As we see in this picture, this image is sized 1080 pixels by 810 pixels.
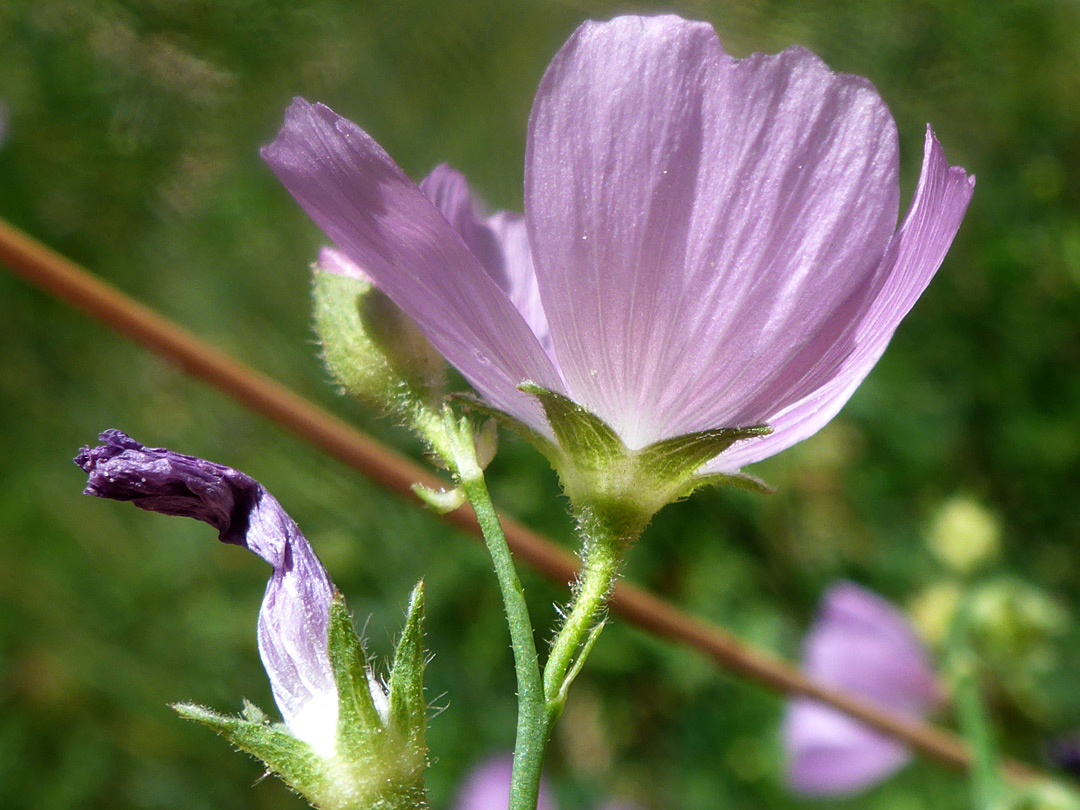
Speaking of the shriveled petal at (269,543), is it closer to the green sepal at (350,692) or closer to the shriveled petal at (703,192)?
the green sepal at (350,692)

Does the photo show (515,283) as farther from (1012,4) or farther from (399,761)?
(1012,4)

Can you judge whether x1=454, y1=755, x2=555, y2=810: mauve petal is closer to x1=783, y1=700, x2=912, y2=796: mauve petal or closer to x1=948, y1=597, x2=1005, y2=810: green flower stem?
x1=783, y1=700, x2=912, y2=796: mauve petal

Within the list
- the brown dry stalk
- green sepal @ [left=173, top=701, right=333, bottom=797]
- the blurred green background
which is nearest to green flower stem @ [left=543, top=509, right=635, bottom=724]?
green sepal @ [left=173, top=701, right=333, bottom=797]

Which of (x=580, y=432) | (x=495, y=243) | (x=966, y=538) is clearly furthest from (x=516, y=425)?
(x=966, y=538)

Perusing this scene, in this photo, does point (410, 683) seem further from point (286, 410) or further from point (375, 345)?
point (286, 410)

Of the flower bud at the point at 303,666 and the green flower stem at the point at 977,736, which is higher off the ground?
the green flower stem at the point at 977,736

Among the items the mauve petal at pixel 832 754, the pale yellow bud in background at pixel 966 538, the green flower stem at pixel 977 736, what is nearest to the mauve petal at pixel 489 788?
the mauve petal at pixel 832 754
